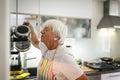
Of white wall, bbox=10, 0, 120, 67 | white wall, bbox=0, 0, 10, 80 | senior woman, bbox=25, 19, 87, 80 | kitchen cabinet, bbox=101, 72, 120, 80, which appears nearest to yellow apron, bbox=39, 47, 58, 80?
senior woman, bbox=25, 19, 87, 80

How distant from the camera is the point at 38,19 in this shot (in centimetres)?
212

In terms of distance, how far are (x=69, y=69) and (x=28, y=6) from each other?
47.3 inches

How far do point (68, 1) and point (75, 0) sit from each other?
0.13m

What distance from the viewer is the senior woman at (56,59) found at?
48.5 inches

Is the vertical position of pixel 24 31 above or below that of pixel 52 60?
above

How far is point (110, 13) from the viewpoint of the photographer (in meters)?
2.83

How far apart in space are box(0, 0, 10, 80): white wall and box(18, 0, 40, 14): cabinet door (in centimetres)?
161

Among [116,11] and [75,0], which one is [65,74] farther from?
[116,11]

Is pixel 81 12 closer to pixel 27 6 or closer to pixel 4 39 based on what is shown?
pixel 27 6

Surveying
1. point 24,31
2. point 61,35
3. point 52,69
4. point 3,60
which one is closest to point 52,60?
point 52,69

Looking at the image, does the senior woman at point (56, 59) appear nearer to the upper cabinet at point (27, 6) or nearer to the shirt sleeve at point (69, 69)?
the shirt sleeve at point (69, 69)

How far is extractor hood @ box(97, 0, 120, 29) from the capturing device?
8.97 ft

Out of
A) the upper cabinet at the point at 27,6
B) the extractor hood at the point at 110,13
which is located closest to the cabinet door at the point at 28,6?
the upper cabinet at the point at 27,6

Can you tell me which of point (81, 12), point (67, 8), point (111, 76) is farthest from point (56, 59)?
point (111, 76)
